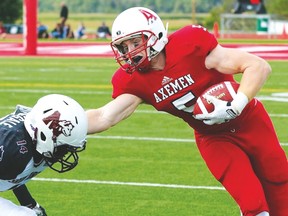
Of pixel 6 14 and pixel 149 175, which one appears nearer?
pixel 149 175

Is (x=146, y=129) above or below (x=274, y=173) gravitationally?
below

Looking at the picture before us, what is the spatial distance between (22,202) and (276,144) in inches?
59.8

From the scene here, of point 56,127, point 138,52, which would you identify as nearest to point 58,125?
point 56,127

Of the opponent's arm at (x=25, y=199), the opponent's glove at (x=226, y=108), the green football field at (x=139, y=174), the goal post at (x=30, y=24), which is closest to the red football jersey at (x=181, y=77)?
the opponent's glove at (x=226, y=108)

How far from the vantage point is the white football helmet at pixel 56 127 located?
4.46 metres

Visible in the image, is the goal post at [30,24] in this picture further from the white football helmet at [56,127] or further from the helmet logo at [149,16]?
the white football helmet at [56,127]

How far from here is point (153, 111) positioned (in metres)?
10.8

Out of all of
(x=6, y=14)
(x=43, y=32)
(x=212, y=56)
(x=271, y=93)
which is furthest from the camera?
(x=6, y=14)

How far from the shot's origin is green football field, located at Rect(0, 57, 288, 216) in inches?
252

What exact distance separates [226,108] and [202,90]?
1.24 ft

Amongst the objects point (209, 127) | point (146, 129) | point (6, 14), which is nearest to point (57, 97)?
point (209, 127)

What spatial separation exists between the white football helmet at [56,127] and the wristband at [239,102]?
2.66 ft

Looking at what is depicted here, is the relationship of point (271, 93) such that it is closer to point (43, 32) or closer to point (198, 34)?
point (198, 34)

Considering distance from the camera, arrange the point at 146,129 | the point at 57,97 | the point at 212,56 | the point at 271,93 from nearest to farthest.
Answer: the point at 57,97, the point at 212,56, the point at 146,129, the point at 271,93
